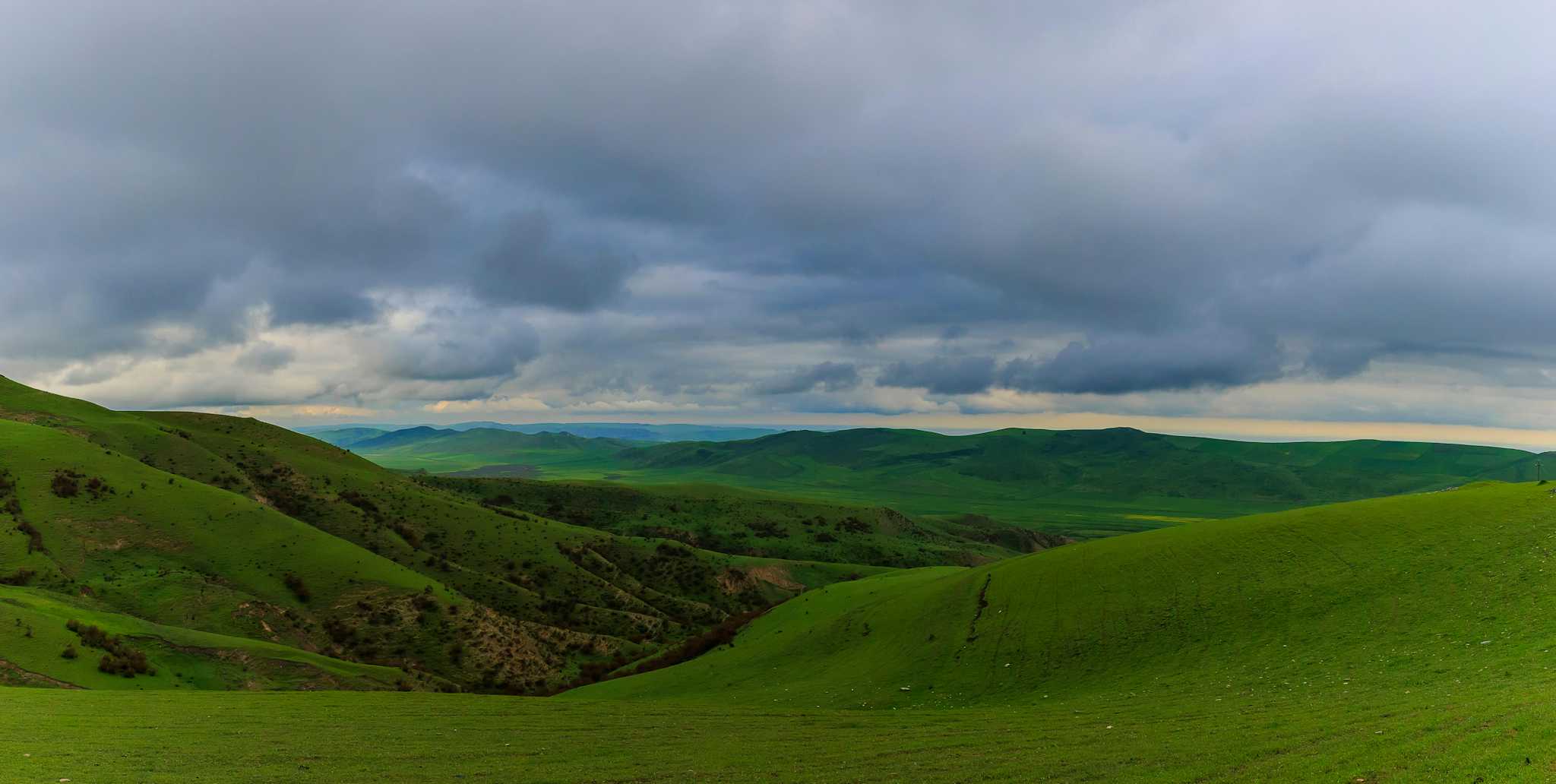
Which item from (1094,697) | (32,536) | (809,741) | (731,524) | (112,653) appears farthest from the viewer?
(731,524)

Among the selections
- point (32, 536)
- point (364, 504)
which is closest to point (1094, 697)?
point (32, 536)

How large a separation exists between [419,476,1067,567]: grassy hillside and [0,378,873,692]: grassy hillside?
40.9m

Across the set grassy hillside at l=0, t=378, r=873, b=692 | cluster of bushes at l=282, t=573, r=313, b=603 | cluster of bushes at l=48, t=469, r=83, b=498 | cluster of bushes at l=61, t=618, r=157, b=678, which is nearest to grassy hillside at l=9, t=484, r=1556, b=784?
cluster of bushes at l=61, t=618, r=157, b=678

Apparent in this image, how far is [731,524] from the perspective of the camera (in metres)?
177

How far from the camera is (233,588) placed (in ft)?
221

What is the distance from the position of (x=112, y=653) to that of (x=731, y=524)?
138m

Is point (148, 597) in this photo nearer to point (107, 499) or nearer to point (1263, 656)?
point (107, 499)

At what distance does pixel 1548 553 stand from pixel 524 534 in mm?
104767

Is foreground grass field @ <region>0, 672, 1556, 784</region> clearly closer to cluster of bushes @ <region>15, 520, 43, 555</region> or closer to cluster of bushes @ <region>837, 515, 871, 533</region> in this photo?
cluster of bushes @ <region>15, 520, 43, 555</region>

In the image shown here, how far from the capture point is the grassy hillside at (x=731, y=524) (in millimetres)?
159375

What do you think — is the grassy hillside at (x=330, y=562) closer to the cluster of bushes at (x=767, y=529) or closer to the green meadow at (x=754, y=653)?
the green meadow at (x=754, y=653)

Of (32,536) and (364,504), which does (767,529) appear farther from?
(32,536)

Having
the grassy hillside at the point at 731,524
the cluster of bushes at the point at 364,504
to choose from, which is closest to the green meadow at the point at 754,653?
the cluster of bushes at the point at 364,504

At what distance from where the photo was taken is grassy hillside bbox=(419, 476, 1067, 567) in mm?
159375
